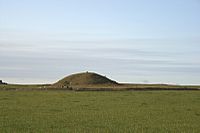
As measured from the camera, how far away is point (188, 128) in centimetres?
2166

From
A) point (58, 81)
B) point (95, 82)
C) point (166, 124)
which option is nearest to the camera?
point (166, 124)

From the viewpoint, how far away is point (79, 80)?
113 m

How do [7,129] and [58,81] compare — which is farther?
[58,81]

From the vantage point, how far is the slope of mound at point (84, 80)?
110 meters

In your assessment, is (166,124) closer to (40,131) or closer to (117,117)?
(117,117)

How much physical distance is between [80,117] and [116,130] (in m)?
6.44

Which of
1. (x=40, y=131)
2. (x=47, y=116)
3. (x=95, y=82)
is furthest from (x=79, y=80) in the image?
(x=40, y=131)

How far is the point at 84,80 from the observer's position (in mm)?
112000

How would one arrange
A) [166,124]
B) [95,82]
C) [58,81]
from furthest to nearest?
[58,81] → [95,82] → [166,124]

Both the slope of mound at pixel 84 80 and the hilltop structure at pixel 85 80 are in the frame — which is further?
the slope of mound at pixel 84 80

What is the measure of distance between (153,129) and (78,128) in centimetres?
364

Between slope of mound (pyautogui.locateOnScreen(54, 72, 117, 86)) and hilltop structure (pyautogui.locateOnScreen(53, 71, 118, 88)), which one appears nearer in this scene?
hilltop structure (pyautogui.locateOnScreen(53, 71, 118, 88))

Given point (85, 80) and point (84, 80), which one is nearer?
point (85, 80)

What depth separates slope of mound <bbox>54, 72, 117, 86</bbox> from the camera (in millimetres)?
110438
